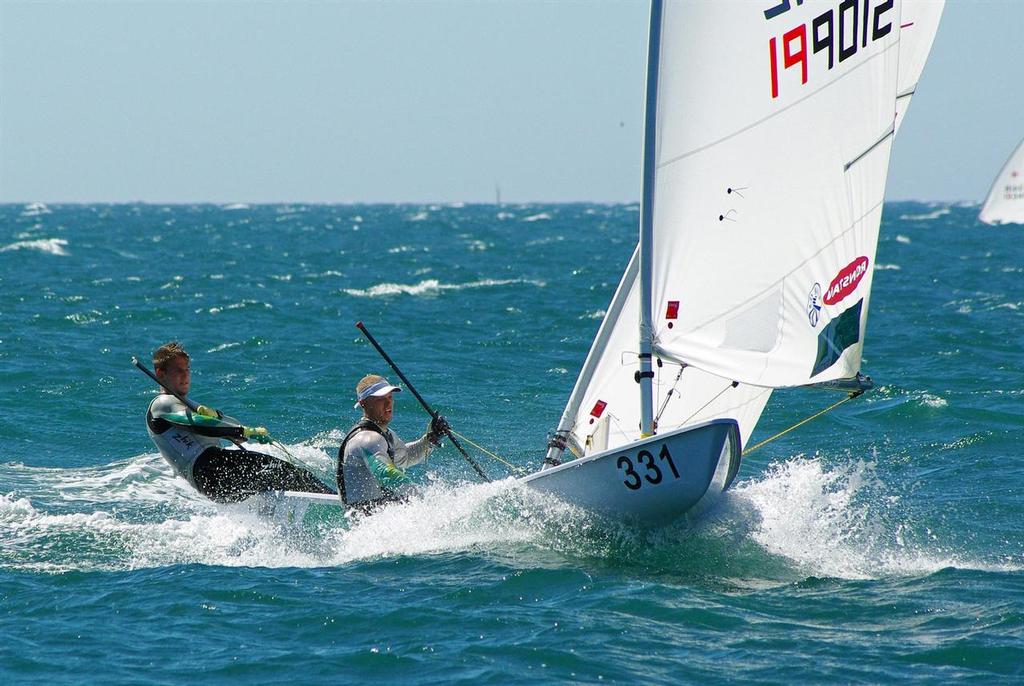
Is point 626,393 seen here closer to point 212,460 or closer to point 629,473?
point 629,473

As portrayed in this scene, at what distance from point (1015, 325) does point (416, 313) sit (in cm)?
1069

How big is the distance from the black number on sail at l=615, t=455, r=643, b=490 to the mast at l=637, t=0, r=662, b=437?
36cm

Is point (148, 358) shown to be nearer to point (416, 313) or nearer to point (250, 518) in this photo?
point (416, 313)

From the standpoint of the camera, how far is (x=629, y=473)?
7.92 m

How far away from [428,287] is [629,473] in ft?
73.4

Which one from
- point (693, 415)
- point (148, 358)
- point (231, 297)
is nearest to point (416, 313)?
point (231, 297)

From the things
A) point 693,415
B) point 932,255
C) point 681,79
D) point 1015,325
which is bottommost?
point 932,255

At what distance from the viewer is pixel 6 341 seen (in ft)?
63.3

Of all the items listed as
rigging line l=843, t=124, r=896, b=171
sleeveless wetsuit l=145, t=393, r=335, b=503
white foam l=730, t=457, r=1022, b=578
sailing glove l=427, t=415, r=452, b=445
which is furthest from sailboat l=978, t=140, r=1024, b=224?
sleeveless wetsuit l=145, t=393, r=335, b=503

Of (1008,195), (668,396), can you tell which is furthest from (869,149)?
(1008,195)

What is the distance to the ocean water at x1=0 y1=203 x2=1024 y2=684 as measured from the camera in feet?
22.0

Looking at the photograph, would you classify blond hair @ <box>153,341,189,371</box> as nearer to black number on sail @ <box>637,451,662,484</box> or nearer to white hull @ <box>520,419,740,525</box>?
white hull @ <box>520,419,740,525</box>

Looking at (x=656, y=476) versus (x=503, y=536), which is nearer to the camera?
(x=656, y=476)

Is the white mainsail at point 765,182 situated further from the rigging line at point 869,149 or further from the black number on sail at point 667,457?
the black number on sail at point 667,457
